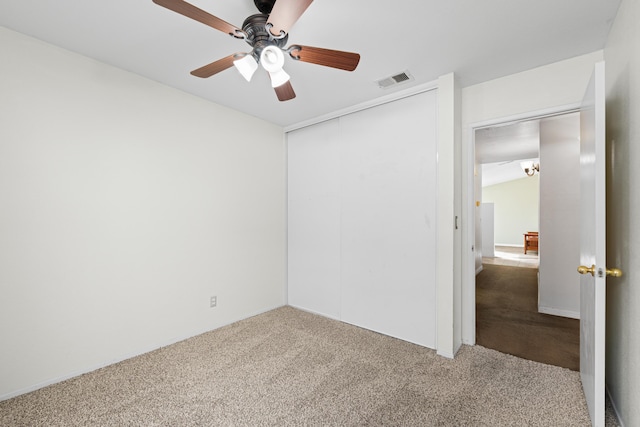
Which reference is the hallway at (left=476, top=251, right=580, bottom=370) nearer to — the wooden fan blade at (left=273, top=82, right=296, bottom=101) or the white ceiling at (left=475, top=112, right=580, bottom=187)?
the white ceiling at (left=475, top=112, right=580, bottom=187)

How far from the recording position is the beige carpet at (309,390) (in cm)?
170

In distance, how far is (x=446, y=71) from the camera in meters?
2.35

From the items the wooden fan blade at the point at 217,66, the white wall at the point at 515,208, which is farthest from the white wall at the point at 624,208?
the white wall at the point at 515,208

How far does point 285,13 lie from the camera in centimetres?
126

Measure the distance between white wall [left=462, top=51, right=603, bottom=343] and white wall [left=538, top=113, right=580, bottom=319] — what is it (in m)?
1.44

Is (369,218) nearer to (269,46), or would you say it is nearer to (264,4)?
(269,46)

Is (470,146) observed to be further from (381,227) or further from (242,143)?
(242,143)

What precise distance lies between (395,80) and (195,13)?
178 cm

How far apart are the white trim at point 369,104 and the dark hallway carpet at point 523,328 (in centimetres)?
243

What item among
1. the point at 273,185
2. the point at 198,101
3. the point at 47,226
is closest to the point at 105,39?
the point at 198,101

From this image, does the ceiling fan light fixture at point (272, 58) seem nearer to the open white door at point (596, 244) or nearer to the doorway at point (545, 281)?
the open white door at point (596, 244)

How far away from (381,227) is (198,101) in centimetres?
228

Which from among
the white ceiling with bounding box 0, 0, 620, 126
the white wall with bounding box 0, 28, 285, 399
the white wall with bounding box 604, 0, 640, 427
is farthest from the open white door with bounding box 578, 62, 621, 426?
the white wall with bounding box 0, 28, 285, 399

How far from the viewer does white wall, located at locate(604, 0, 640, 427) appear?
1397 mm
